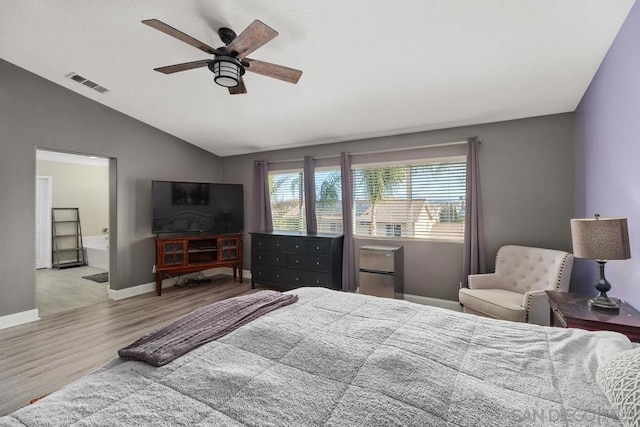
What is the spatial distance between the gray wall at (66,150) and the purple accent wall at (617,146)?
18.0 ft

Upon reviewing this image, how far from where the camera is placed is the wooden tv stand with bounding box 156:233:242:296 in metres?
4.54

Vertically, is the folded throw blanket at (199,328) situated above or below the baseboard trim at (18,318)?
above

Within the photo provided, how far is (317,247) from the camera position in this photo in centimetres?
437

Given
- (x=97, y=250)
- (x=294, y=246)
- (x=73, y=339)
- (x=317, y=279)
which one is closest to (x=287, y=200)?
(x=294, y=246)

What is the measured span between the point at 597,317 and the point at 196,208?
497cm

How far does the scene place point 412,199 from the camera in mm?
4227

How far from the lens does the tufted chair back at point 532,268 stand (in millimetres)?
2801

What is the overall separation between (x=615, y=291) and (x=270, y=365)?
2.73m

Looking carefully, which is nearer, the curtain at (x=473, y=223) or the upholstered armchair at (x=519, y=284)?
the upholstered armchair at (x=519, y=284)

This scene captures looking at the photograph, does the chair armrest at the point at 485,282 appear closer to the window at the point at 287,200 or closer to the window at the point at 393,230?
the window at the point at 393,230

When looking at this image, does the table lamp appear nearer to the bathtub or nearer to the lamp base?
the lamp base

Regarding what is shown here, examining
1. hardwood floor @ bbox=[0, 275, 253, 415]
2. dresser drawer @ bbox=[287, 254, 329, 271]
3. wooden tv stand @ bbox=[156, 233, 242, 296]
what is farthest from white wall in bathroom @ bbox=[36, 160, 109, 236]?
dresser drawer @ bbox=[287, 254, 329, 271]

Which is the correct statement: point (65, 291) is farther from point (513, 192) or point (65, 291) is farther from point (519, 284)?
point (513, 192)

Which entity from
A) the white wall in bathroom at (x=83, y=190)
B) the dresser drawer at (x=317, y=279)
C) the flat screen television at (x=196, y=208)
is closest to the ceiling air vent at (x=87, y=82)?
the flat screen television at (x=196, y=208)
